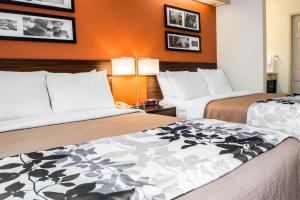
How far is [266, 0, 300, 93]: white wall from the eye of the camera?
546cm

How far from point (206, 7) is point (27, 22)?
3.18 metres

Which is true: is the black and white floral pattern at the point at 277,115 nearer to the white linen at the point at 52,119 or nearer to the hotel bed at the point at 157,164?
the hotel bed at the point at 157,164

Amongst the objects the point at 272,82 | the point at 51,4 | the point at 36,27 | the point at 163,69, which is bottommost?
the point at 272,82

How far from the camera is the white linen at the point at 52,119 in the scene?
174 centimetres

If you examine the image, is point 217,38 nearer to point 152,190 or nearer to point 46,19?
point 46,19

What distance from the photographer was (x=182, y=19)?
4.08m

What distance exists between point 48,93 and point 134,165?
163 cm

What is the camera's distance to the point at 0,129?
1.66m

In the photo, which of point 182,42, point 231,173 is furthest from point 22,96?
point 182,42

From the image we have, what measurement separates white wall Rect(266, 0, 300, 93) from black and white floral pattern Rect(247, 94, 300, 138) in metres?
3.60

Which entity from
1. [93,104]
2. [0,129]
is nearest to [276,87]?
[93,104]

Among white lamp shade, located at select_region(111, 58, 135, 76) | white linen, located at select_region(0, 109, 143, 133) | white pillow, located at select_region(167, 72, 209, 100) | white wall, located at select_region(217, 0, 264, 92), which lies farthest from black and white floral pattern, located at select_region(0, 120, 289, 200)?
white wall, located at select_region(217, 0, 264, 92)

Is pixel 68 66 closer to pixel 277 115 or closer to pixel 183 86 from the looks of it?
pixel 183 86

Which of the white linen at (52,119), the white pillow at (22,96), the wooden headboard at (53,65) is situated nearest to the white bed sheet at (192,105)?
the wooden headboard at (53,65)
